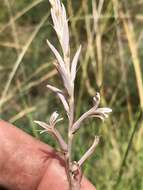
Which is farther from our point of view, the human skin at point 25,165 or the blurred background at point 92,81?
the blurred background at point 92,81

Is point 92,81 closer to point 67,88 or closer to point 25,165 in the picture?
point 25,165

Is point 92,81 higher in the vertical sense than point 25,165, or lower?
lower

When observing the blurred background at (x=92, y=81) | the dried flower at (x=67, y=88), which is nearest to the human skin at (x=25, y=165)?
the blurred background at (x=92, y=81)

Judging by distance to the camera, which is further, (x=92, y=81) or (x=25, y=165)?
(x=92, y=81)

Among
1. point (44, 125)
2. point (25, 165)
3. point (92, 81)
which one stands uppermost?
point (44, 125)

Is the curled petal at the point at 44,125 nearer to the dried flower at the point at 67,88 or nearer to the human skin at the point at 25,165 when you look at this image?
the dried flower at the point at 67,88

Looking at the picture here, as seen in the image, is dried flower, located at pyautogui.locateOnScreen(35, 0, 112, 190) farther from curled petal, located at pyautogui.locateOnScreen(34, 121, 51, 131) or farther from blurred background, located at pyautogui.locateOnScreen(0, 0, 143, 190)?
blurred background, located at pyautogui.locateOnScreen(0, 0, 143, 190)

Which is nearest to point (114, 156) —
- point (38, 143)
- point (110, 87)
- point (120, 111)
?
point (120, 111)

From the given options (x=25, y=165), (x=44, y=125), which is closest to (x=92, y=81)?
(x=25, y=165)
